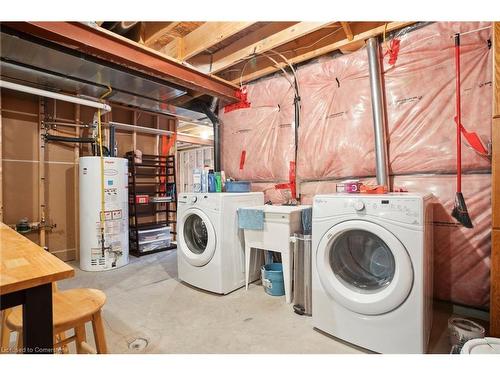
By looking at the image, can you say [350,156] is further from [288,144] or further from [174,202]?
[174,202]

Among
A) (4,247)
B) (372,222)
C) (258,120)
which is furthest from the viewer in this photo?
(258,120)

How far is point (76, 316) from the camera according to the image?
957 millimetres

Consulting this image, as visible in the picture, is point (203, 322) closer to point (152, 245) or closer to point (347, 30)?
point (152, 245)

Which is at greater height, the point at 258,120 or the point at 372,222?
the point at 258,120

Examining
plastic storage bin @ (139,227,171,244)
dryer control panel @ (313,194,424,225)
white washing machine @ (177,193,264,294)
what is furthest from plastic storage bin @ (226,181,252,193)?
plastic storage bin @ (139,227,171,244)

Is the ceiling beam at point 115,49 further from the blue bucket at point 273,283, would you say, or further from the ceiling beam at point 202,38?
the blue bucket at point 273,283

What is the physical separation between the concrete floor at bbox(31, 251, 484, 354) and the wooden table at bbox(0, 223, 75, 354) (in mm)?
847

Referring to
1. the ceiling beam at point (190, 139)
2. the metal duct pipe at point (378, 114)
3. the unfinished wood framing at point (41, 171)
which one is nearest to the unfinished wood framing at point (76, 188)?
the unfinished wood framing at point (41, 171)

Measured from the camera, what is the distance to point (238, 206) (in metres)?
2.31

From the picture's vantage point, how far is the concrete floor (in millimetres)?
1479

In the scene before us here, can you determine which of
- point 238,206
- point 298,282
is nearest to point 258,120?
point 238,206

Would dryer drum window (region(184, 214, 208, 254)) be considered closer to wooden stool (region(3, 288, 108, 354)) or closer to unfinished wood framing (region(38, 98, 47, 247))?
wooden stool (region(3, 288, 108, 354))

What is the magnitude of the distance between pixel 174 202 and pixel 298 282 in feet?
8.44

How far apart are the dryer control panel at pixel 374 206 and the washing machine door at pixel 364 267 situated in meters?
0.07
